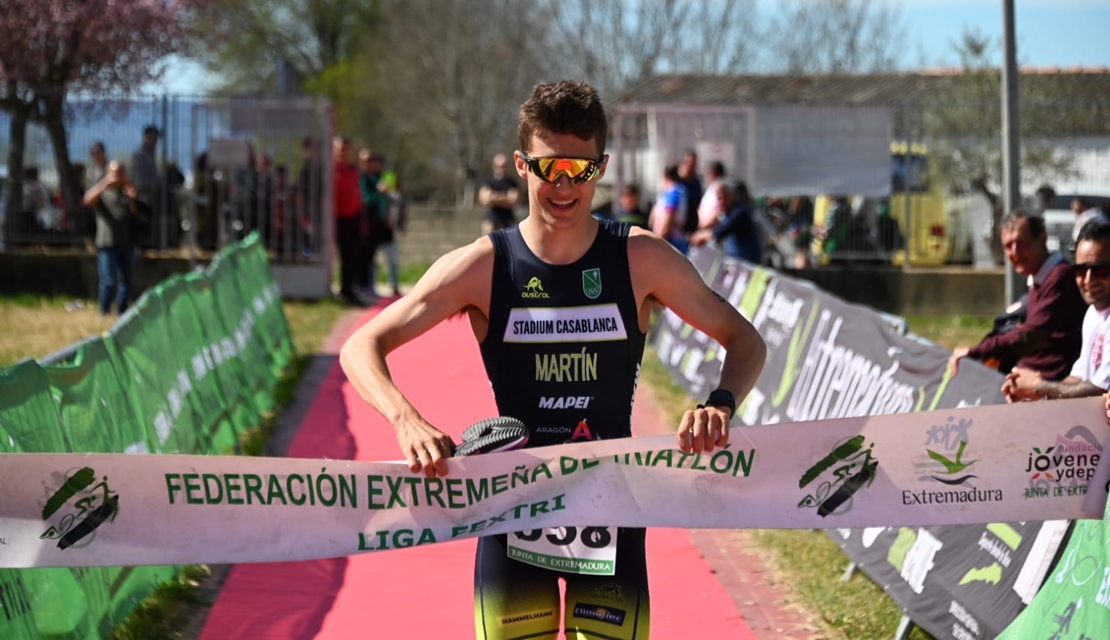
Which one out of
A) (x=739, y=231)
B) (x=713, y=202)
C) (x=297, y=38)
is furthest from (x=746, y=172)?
(x=297, y=38)

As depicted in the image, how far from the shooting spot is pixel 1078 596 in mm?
4508

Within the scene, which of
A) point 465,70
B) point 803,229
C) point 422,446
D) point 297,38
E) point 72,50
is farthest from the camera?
point 297,38

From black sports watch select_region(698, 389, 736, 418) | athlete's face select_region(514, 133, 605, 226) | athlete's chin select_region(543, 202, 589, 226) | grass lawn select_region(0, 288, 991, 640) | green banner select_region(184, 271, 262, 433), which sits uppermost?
athlete's face select_region(514, 133, 605, 226)

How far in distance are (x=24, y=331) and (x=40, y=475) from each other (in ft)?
45.6

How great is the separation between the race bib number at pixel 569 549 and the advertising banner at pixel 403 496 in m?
0.03

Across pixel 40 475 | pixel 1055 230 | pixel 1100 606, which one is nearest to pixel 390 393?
pixel 40 475

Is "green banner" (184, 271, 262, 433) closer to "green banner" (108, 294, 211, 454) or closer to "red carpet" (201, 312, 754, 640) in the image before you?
"green banner" (108, 294, 211, 454)

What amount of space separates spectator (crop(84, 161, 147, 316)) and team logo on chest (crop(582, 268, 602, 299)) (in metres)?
15.1

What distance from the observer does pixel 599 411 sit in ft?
13.8

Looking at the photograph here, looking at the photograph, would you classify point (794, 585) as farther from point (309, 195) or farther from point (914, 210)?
point (309, 195)

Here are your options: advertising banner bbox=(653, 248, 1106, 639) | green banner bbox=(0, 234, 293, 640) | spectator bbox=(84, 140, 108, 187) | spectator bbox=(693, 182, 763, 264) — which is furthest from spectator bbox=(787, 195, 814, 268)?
green banner bbox=(0, 234, 293, 640)

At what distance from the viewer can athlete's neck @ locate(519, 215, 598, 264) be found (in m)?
4.09

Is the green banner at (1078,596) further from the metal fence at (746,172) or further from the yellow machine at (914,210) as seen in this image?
the yellow machine at (914,210)

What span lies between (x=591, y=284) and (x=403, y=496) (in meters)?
0.80
